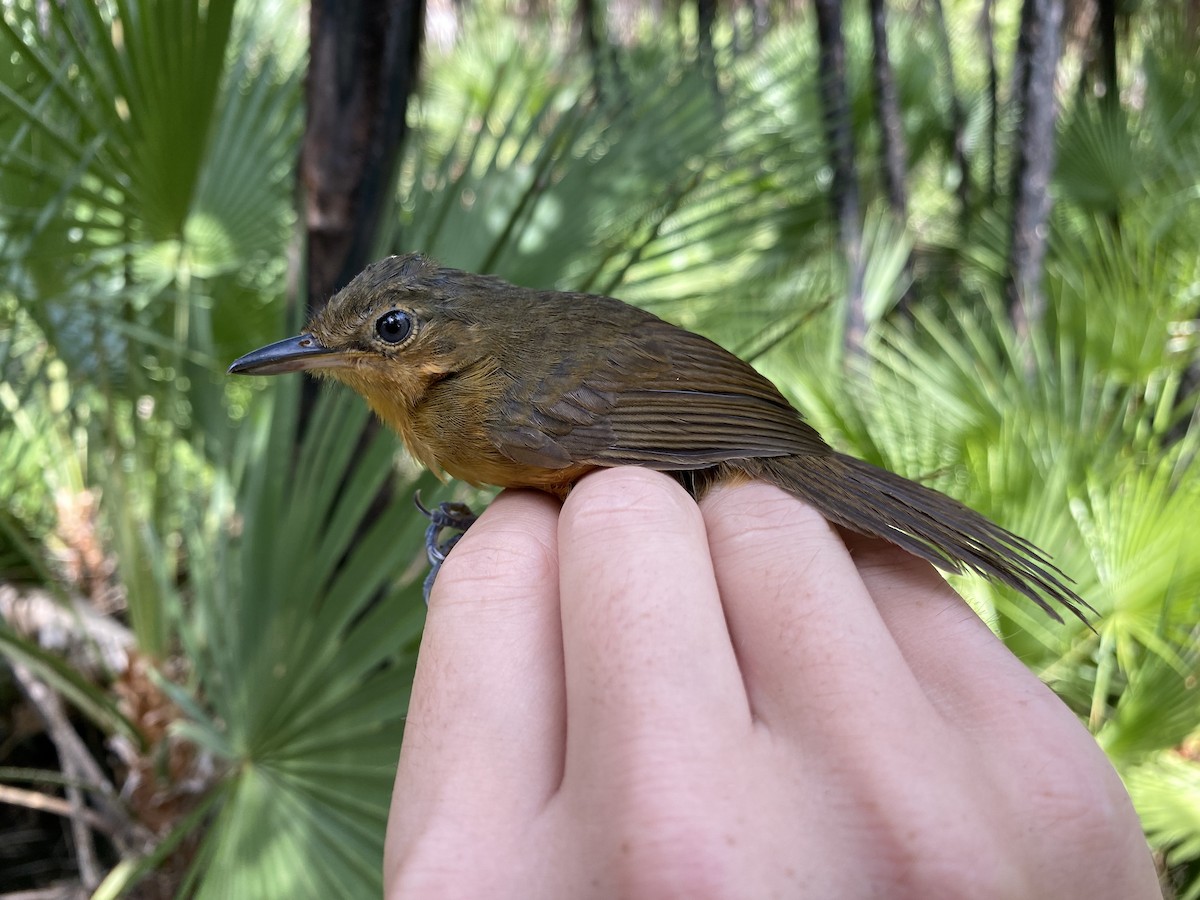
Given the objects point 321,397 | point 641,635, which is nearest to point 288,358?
point 321,397

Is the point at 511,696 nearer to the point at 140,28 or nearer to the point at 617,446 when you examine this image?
the point at 617,446

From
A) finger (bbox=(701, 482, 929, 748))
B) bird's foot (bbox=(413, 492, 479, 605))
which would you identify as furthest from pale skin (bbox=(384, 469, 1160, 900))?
bird's foot (bbox=(413, 492, 479, 605))

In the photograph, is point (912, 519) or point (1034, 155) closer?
point (912, 519)

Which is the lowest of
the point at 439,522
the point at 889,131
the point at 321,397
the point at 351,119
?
the point at 439,522

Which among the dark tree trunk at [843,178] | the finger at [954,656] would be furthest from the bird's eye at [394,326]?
the dark tree trunk at [843,178]

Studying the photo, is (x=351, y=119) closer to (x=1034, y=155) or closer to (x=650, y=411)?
(x=650, y=411)

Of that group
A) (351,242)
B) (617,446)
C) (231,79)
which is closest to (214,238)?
(231,79)
